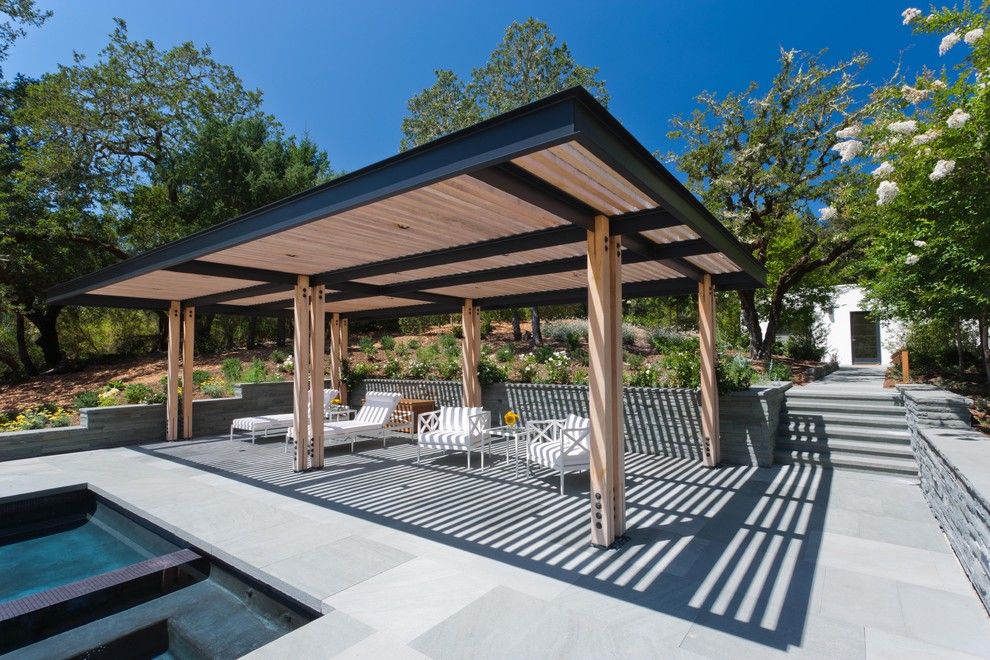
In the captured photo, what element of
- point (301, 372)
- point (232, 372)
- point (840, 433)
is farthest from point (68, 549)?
point (840, 433)

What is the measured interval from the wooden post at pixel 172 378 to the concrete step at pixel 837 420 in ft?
36.0

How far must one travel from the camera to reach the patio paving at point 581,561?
2.63m

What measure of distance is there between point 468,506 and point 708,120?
1386 centimetres

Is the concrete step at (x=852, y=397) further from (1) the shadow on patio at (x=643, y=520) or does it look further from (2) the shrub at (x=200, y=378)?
(2) the shrub at (x=200, y=378)

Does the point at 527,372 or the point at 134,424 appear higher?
the point at 527,372

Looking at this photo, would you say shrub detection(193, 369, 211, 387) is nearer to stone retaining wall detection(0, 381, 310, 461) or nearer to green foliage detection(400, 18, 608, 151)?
A: stone retaining wall detection(0, 381, 310, 461)

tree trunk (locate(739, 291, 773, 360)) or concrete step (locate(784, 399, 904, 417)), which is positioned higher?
tree trunk (locate(739, 291, 773, 360))

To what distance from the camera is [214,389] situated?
11.1 meters

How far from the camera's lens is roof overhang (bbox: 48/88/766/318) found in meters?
2.84

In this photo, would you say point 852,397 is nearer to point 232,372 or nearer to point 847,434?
point 847,434

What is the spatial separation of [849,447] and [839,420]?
68cm

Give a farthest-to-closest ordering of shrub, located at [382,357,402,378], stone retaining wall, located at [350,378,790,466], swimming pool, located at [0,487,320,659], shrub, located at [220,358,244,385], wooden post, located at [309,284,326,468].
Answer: shrub, located at [220,358,244,385] < shrub, located at [382,357,402,378] < wooden post, located at [309,284,326,468] < stone retaining wall, located at [350,378,790,466] < swimming pool, located at [0,487,320,659]

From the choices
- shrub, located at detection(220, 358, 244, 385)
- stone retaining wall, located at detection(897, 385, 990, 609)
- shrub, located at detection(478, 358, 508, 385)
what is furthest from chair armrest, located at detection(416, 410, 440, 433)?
shrub, located at detection(220, 358, 244, 385)

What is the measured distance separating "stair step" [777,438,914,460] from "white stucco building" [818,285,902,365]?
1415cm
